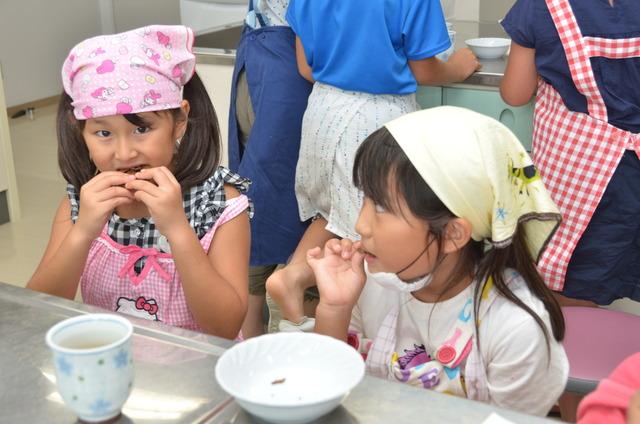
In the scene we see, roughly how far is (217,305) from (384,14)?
3.21 ft

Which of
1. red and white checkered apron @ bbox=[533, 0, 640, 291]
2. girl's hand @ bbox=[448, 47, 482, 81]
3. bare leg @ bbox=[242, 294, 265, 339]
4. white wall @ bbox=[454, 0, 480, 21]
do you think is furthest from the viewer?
white wall @ bbox=[454, 0, 480, 21]

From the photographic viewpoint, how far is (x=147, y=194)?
1.40m

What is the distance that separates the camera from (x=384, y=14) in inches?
83.3

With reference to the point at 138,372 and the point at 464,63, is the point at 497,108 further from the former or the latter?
the point at 138,372

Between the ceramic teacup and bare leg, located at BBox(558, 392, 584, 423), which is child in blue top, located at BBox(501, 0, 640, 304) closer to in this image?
bare leg, located at BBox(558, 392, 584, 423)

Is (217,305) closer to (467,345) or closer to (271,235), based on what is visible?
(467,345)

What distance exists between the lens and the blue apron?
2412 millimetres

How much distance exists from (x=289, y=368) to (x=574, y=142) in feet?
4.11

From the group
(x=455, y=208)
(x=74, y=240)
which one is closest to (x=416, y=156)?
(x=455, y=208)

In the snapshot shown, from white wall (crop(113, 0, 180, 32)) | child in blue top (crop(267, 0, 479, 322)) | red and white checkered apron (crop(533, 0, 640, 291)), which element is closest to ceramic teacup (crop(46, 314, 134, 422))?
child in blue top (crop(267, 0, 479, 322))

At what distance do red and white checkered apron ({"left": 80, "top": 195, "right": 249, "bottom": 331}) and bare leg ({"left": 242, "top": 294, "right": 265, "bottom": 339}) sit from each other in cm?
98

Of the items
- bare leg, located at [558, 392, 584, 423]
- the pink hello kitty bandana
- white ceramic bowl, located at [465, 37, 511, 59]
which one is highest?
the pink hello kitty bandana

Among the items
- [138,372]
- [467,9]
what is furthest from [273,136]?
[467,9]

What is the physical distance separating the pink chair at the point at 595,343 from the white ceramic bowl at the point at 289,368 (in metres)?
0.74
